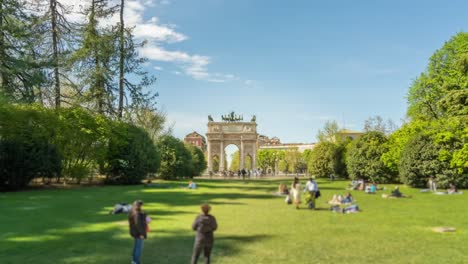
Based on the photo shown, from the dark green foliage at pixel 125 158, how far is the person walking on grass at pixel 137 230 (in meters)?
26.1

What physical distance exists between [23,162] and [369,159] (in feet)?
94.2

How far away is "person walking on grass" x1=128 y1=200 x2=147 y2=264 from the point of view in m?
7.72

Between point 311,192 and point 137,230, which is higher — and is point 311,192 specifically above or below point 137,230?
above

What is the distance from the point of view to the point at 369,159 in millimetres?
38188

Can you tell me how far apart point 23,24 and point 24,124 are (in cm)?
908

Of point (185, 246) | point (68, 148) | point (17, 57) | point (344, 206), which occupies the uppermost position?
point (17, 57)

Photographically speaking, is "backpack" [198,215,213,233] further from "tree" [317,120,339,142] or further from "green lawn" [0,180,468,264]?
"tree" [317,120,339,142]

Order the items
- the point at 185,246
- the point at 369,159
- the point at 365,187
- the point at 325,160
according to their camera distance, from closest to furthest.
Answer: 1. the point at 185,246
2. the point at 365,187
3. the point at 369,159
4. the point at 325,160

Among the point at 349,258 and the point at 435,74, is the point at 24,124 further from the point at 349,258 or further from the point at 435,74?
the point at 435,74

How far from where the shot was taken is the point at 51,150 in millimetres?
26703

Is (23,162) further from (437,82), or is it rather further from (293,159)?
(293,159)

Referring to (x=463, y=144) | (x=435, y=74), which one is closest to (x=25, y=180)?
(x=463, y=144)

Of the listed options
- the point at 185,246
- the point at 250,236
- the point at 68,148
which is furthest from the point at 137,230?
the point at 68,148

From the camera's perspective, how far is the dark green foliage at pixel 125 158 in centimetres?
3381
